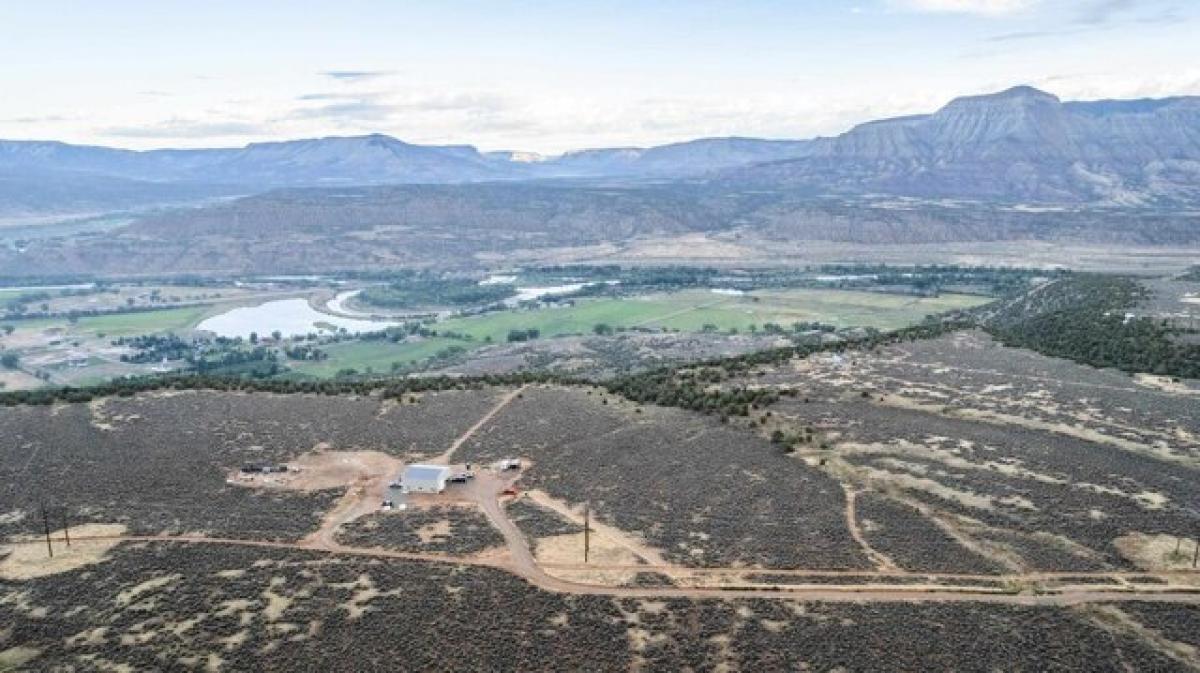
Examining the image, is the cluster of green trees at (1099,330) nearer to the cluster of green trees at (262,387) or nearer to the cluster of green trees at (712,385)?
the cluster of green trees at (712,385)

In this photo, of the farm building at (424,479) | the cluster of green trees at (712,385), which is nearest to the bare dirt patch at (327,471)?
the farm building at (424,479)

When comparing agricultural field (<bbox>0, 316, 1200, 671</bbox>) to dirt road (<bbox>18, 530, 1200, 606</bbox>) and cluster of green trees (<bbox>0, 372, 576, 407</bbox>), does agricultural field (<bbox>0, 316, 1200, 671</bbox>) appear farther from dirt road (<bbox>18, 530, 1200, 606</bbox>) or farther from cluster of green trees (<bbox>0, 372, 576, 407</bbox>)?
cluster of green trees (<bbox>0, 372, 576, 407</bbox>)

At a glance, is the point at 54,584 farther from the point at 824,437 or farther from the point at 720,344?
the point at 720,344

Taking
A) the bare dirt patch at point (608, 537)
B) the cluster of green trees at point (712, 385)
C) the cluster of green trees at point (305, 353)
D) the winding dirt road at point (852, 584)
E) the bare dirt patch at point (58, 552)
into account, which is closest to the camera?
the winding dirt road at point (852, 584)

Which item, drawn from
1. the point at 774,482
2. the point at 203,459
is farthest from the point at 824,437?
the point at 203,459

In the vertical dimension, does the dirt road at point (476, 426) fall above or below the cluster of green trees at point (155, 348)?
above

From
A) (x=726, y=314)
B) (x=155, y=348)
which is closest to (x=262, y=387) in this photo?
(x=155, y=348)
